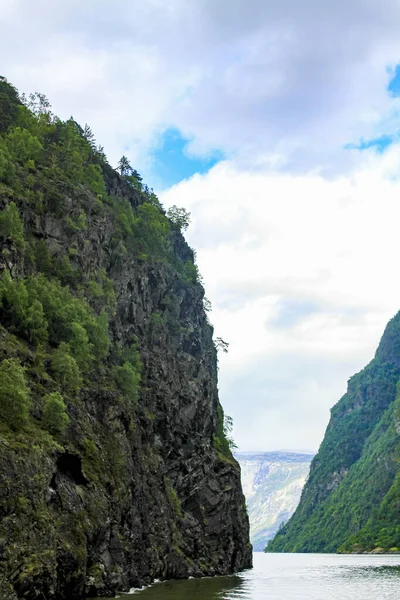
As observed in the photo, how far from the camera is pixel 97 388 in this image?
245 ft

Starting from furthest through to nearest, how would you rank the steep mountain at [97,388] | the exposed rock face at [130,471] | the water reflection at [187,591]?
1. the water reflection at [187,591]
2. the steep mountain at [97,388]
3. the exposed rock face at [130,471]

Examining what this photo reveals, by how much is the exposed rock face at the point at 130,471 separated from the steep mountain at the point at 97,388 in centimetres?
20

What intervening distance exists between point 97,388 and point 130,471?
30.7 feet

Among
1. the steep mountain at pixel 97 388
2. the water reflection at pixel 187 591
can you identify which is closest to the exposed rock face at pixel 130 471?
the steep mountain at pixel 97 388

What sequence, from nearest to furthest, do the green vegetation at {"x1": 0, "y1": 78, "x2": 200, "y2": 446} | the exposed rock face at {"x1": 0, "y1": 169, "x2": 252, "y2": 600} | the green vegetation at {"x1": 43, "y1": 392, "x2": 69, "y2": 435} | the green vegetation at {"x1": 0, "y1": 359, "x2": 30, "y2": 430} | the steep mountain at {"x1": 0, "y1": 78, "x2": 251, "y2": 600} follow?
1. the exposed rock face at {"x1": 0, "y1": 169, "x2": 252, "y2": 600}
2. the steep mountain at {"x1": 0, "y1": 78, "x2": 251, "y2": 600}
3. the green vegetation at {"x1": 0, "y1": 359, "x2": 30, "y2": 430}
4. the green vegetation at {"x1": 43, "y1": 392, "x2": 69, "y2": 435}
5. the green vegetation at {"x1": 0, "y1": 78, "x2": 200, "y2": 446}

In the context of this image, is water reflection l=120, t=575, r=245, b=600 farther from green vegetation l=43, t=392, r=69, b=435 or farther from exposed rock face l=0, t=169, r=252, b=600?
green vegetation l=43, t=392, r=69, b=435

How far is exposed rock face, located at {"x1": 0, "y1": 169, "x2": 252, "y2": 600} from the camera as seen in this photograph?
45094 millimetres

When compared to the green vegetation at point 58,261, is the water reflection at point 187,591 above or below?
below

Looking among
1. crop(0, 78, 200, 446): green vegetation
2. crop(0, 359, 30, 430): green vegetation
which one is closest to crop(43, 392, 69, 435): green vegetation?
crop(0, 78, 200, 446): green vegetation

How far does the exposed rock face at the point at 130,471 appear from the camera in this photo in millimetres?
45094

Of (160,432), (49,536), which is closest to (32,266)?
(160,432)

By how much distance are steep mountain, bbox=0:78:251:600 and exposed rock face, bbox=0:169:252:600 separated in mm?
195

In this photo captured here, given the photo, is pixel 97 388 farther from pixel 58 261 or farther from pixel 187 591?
pixel 187 591

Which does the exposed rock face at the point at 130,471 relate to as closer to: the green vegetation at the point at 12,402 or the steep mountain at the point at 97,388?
the steep mountain at the point at 97,388
